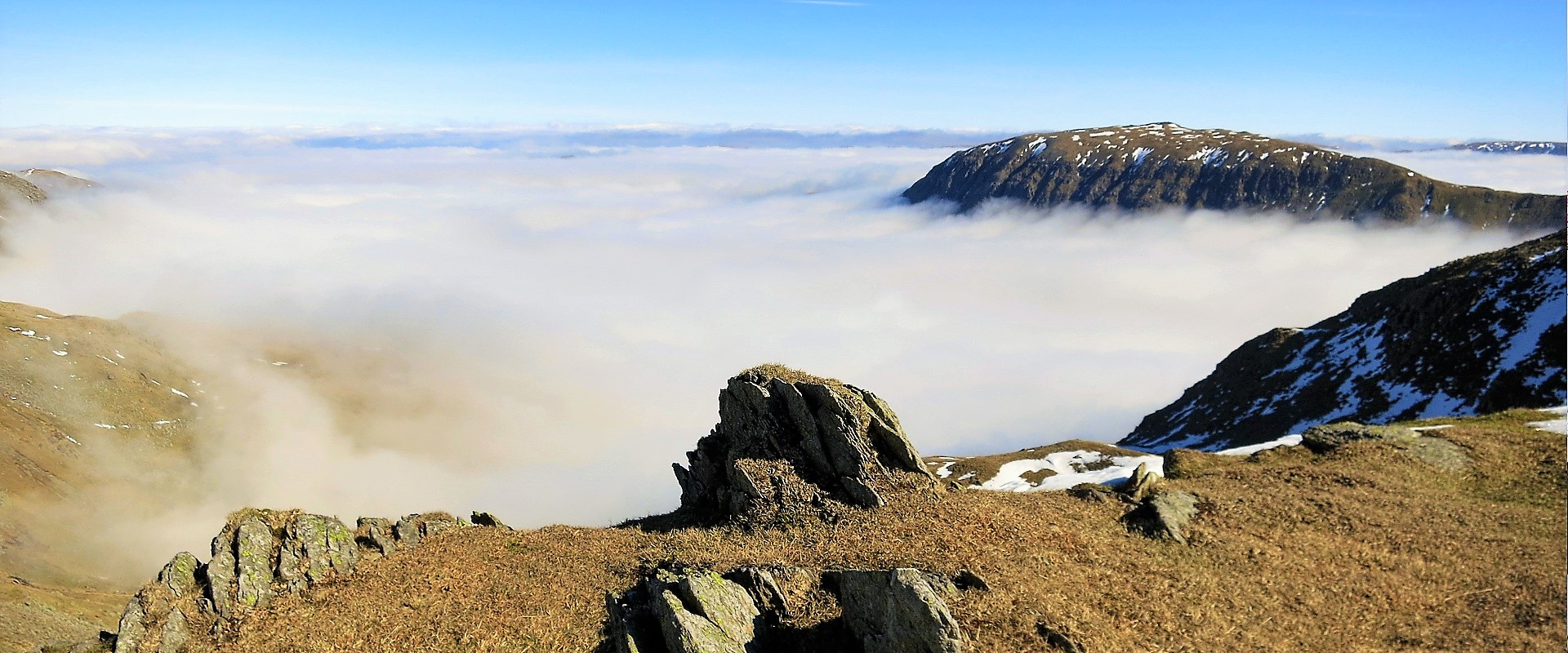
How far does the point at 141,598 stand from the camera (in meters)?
26.6

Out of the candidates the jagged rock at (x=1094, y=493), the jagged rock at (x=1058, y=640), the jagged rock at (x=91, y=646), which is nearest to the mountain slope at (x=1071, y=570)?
the jagged rock at (x=1058, y=640)

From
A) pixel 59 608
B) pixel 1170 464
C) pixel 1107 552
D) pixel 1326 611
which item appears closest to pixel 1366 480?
pixel 1170 464

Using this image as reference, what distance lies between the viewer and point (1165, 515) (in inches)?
1077

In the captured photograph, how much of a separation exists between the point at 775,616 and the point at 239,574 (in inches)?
861

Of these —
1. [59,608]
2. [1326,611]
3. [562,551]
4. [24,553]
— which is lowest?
[24,553]

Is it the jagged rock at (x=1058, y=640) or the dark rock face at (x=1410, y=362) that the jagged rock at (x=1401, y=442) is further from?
the dark rock face at (x=1410, y=362)

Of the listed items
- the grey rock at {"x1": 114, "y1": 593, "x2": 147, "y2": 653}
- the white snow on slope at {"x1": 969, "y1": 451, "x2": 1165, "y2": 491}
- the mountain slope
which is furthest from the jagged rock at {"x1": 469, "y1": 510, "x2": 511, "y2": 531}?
the white snow on slope at {"x1": 969, "y1": 451, "x2": 1165, "y2": 491}

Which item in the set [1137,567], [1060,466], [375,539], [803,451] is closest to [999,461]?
[1060,466]

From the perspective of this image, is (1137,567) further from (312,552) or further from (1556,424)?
(1556,424)

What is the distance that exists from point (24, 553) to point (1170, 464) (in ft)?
619

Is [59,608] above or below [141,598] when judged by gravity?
below

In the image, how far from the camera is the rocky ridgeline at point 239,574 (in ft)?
81.8

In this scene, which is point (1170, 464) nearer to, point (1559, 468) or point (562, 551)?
point (1559, 468)

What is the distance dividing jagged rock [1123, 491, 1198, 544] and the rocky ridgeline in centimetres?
3151
